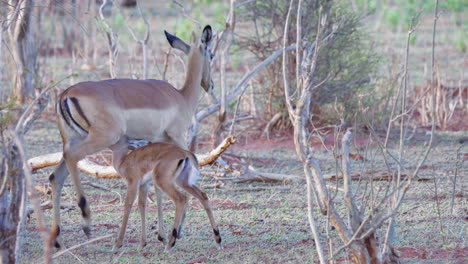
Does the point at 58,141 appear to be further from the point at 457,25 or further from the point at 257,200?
the point at 457,25

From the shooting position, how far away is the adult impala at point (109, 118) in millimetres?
5022

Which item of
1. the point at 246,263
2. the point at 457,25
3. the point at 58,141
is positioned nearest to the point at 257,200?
the point at 246,263

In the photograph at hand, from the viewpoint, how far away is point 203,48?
6438mm

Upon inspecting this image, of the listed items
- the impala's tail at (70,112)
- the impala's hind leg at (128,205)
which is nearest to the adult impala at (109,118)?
the impala's tail at (70,112)

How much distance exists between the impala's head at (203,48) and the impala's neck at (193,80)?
2cm

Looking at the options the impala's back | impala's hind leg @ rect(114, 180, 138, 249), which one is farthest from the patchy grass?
the impala's back

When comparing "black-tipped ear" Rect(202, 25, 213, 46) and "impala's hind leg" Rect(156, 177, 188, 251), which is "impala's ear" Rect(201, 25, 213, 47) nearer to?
"black-tipped ear" Rect(202, 25, 213, 46)

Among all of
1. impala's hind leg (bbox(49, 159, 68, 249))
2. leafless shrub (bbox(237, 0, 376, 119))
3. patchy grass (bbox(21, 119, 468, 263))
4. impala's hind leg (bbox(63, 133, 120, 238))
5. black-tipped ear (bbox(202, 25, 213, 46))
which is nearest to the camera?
patchy grass (bbox(21, 119, 468, 263))

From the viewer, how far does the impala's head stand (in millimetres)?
6363

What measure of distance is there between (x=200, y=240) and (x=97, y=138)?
102cm

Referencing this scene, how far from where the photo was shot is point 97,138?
16.5 feet

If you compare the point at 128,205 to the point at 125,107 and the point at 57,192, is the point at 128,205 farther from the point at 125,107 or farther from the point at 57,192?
the point at 125,107

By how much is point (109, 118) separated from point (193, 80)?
4.28 feet

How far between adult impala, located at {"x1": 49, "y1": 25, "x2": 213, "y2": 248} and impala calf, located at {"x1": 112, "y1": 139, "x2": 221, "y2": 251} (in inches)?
8.8
